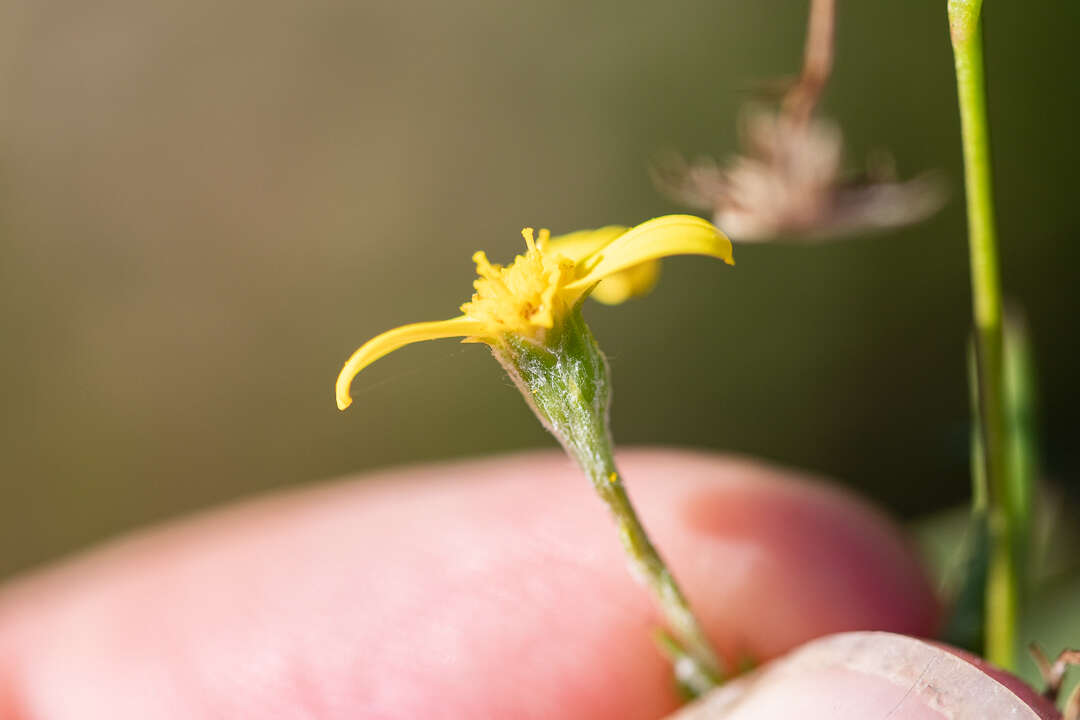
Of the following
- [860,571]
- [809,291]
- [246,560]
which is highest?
[246,560]

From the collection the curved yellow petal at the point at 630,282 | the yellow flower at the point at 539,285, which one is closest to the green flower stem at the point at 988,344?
the yellow flower at the point at 539,285

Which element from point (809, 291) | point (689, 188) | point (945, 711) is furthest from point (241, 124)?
point (945, 711)

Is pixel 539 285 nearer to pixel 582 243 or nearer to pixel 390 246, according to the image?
pixel 582 243

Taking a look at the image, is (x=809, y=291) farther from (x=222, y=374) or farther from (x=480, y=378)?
(x=222, y=374)

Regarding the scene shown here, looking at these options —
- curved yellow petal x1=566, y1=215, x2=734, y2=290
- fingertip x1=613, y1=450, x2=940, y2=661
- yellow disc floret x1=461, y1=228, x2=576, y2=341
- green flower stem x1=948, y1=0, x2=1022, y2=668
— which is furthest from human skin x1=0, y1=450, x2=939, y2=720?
curved yellow petal x1=566, y1=215, x2=734, y2=290

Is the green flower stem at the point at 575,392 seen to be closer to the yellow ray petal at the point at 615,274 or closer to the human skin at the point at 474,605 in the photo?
the yellow ray petal at the point at 615,274

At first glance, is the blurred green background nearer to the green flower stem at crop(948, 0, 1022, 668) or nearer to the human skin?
the human skin
